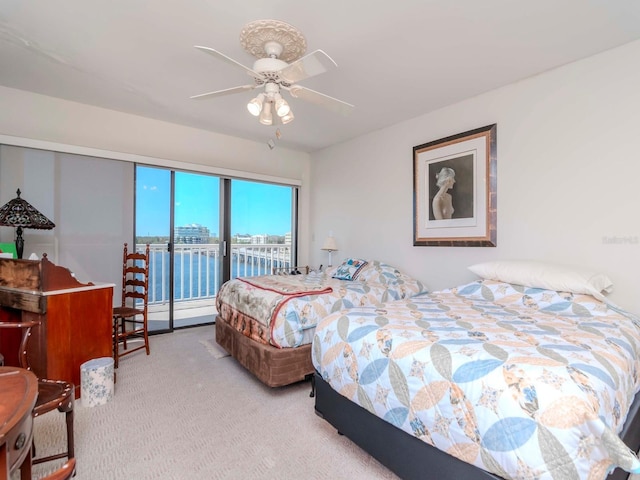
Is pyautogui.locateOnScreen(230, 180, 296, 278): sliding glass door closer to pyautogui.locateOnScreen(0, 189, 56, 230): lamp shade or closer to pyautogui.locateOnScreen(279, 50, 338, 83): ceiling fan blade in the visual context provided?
pyautogui.locateOnScreen(0, 189, 56, 230): lamp shade

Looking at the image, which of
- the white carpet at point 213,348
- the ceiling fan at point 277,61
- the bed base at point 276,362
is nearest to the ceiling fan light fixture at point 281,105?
the ceiling fan at point 277,61

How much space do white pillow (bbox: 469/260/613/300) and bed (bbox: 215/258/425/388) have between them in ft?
3.17

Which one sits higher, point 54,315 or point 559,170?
point 559,170

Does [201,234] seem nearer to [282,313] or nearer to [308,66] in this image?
[282,313]

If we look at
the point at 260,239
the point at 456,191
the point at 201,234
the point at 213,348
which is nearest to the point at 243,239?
the point at 260,239

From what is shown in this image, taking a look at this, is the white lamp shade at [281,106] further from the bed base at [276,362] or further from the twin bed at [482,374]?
the bed base at [276,362]

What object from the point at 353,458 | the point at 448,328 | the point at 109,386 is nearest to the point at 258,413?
the point at 353,458

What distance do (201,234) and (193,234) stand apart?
11cm

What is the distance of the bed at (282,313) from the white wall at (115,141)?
1.94 m

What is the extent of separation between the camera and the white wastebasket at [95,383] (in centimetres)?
225

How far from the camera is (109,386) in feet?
7.61

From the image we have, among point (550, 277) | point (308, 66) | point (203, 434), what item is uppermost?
point (308, 66)

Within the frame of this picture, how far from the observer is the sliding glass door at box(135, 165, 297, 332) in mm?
4031

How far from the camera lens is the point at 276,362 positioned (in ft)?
7.80
